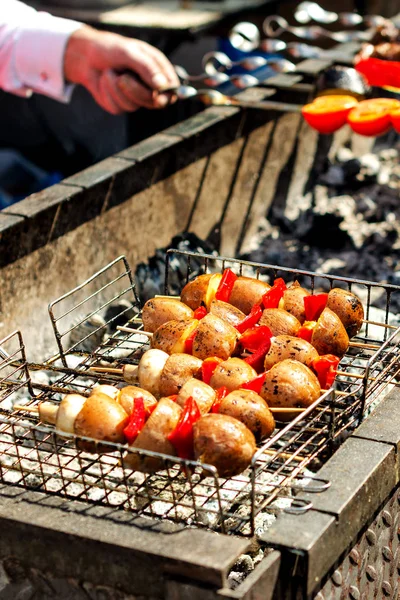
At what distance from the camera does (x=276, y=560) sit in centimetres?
315

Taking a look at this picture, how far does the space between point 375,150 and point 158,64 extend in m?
4.25

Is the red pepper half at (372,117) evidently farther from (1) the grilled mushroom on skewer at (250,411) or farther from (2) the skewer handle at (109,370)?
(1) the grilled mushroom on skewer at (250,411)

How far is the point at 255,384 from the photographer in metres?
3.69

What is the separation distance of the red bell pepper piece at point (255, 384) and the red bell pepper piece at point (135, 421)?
0.43 meters

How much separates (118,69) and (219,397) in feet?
11.4

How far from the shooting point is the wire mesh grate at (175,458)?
133 inches

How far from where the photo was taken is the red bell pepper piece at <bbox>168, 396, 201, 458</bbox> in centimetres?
338

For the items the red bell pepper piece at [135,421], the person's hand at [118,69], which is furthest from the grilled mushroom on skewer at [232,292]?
the person's hand at [118,69]

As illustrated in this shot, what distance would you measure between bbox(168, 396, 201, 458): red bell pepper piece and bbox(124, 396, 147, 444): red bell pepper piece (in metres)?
0.15

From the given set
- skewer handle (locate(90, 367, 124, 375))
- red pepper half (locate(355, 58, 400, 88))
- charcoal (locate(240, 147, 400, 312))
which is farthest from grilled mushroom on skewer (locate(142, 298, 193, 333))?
red pepper half (locate(355, 58, 400, 88))

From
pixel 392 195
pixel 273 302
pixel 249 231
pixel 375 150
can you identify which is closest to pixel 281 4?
pixel 375 150

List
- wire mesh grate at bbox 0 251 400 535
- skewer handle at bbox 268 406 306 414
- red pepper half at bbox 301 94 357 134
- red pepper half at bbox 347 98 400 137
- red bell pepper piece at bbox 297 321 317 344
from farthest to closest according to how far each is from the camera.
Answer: red pepper half at bbox 301 94 357 134 → red pepper half at bbox 347 98 400 137 → red bell pepper piece at bbox 297 321 317 344 → skewer handle at bbox 268 406 306 414 → wire mesh grate at bbox 0 251 400 535

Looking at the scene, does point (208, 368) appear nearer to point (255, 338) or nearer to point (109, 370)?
point (255, 338)

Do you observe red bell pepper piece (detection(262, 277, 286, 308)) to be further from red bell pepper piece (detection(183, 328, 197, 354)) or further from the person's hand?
the person's hand
